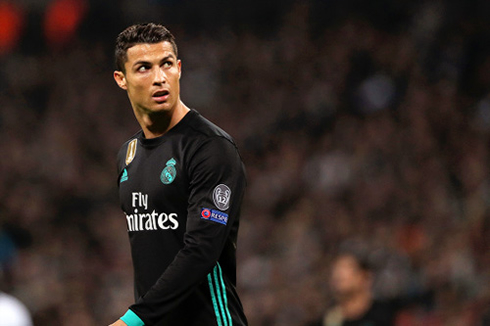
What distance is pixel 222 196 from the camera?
9.94 ft

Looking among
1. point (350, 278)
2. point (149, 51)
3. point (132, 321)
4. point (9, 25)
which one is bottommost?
point (350, 278)

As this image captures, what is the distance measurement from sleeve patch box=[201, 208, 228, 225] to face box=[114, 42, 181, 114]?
47 cm

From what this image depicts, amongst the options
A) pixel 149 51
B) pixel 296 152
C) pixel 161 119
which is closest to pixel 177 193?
pixel 161 119

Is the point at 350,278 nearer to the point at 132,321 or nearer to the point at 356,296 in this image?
the point at 356,296

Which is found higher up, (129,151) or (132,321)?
(129,151)

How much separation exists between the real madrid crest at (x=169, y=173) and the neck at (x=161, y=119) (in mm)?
178

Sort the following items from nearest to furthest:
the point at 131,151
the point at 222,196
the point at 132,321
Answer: the point at 132,321
the point at 222,196
the point at 131,151

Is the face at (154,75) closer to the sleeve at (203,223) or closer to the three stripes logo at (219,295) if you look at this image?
the sleeve at (203,223)

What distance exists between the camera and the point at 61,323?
9039 mm

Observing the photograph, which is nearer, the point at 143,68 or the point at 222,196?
the point at 222,196

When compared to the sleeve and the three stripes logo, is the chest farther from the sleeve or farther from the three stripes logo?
the three stripes logo

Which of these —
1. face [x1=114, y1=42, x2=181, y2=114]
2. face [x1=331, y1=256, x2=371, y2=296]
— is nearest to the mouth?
face [x1=114, y1=42, x2=181, y2=114]

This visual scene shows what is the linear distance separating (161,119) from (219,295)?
74cm

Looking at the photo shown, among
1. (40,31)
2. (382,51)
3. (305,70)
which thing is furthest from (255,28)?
(40,31)
